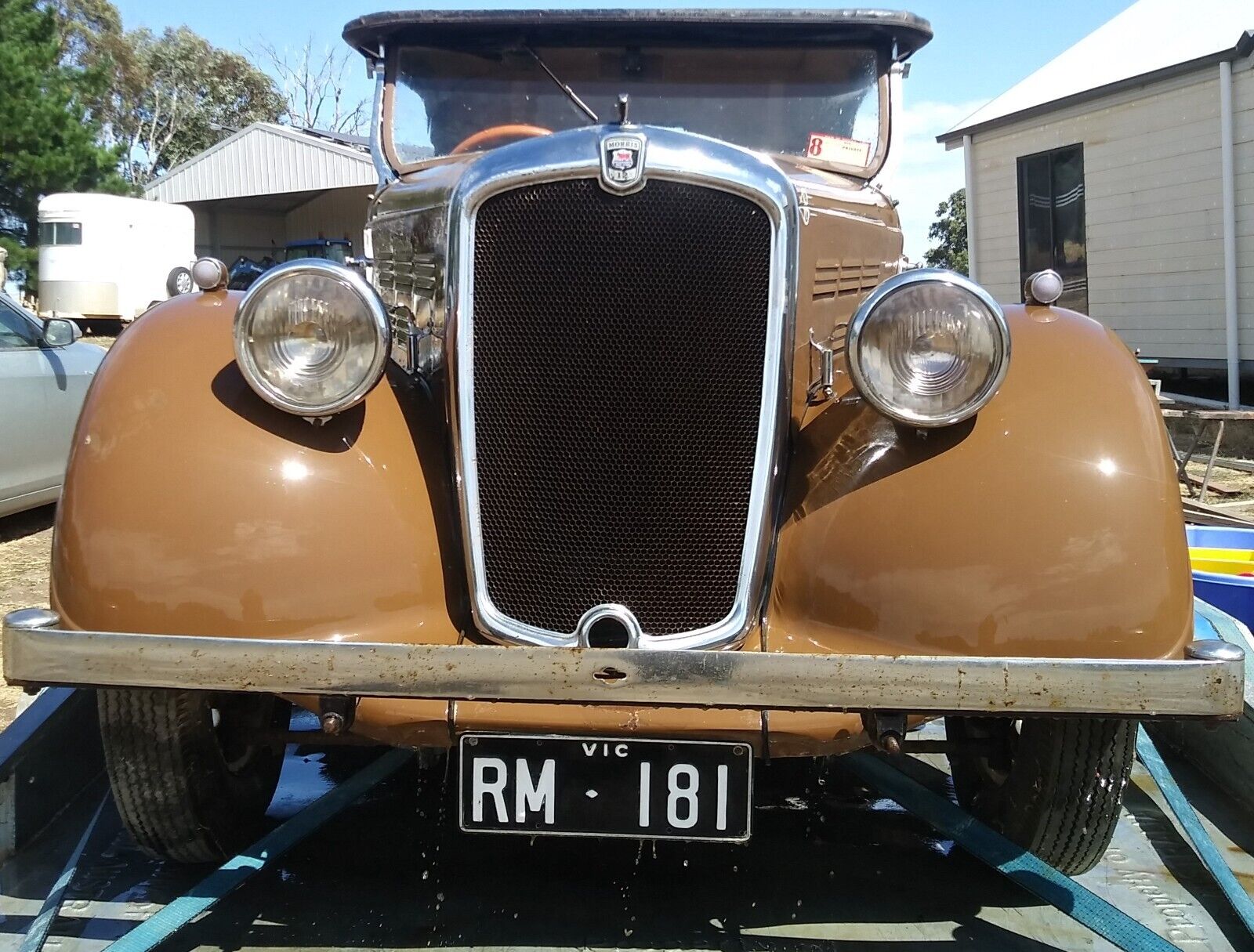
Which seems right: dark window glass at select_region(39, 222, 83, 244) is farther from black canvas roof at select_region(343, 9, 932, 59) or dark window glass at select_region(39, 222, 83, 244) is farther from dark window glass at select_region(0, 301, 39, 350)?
black canvas roof at select_region(343, 9, 932, 59)

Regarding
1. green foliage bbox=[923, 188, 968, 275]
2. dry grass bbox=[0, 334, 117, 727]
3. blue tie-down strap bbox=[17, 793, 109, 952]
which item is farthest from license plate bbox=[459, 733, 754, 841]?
green foliage bbox=[923, 188, 968, 275]

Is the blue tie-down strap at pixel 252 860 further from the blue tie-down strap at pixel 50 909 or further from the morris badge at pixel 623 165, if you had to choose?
the morris badge at pixel 623 165

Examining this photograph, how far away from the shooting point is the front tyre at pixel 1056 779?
260 cm

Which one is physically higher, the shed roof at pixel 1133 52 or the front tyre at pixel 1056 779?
the shed roof at pixel 1133 52

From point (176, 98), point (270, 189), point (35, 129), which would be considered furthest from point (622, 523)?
point (176, 98)

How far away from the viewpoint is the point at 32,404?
23.3 feet

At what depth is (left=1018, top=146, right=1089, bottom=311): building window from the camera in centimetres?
1433

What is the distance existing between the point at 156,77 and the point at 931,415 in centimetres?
4673

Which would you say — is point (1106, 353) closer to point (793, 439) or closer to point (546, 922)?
point (793, 439)

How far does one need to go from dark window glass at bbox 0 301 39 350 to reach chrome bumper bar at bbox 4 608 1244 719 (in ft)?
18.5

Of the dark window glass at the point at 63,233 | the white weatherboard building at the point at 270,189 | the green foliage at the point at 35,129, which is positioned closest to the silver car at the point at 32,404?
the white weatherboard building at the point at 270,189

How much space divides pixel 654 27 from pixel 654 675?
7.11ft

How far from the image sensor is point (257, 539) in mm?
2297

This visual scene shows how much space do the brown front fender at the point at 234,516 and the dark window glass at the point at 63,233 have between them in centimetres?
2385
